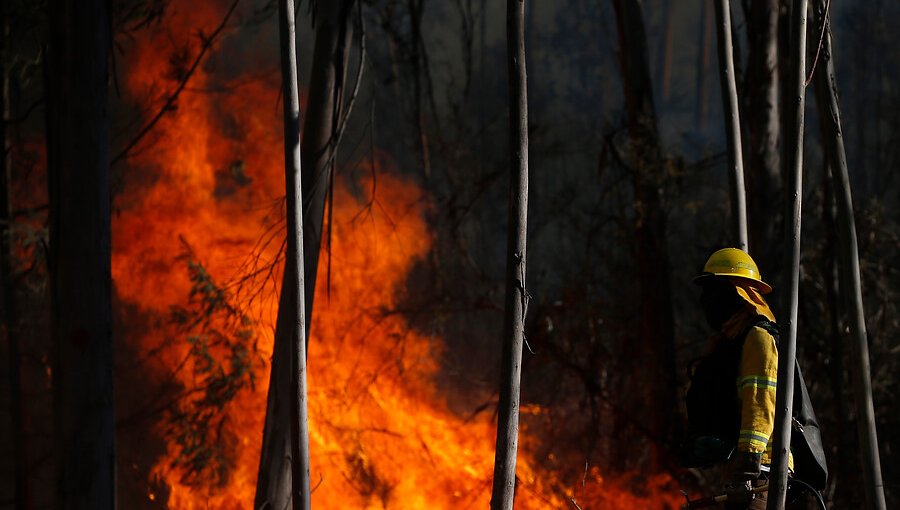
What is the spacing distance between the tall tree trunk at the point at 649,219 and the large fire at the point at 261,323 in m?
1.14

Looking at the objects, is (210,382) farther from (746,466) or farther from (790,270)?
(790,270)

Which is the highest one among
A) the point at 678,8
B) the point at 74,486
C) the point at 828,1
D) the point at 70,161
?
the point at 678,8

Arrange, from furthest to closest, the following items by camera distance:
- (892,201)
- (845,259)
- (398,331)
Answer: (892,201) → (398,331) → (845,259)

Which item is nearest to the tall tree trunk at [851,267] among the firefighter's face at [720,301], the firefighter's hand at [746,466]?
the firefighter's face at [720,301]

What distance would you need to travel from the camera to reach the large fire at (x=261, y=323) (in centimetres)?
1034

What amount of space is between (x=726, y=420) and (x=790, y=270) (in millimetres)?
1024

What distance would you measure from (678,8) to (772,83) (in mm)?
29509

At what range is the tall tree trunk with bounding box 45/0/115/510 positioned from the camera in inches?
259

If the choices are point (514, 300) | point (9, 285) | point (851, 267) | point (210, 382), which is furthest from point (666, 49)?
point (514, 300)

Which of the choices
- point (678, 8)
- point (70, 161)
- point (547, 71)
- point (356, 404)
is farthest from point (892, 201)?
point (70, 161)

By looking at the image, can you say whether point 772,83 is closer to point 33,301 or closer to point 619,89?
point 33,301

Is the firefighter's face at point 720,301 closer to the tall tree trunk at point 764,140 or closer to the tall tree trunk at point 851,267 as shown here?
the tall tree trunk at point 851,267

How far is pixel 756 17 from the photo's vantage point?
9.27 metres

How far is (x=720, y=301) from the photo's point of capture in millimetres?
5141
